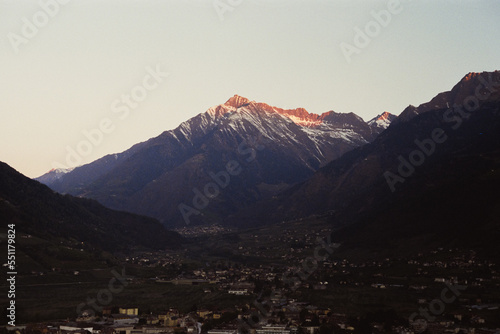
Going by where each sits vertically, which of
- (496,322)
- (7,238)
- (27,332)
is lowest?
(496,322)

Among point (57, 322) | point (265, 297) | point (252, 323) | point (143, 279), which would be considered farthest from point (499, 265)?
point (57, 322)

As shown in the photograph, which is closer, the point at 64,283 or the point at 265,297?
the point at 265,297

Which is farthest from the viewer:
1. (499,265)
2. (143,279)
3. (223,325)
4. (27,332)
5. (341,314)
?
(143,279)

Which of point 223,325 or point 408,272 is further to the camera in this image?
point 408,272

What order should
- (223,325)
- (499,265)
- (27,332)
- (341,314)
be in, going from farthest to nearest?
(499,265) < (341,314) < (223,325) < (27,332)

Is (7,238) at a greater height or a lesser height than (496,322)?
greater

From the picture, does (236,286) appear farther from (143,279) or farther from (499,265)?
(499,265)

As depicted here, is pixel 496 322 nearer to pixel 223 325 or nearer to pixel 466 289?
pixel 466 289

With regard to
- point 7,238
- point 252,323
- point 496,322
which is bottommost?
point 496,322

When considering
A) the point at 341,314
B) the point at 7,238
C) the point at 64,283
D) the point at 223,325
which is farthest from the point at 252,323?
the point at 7,238
